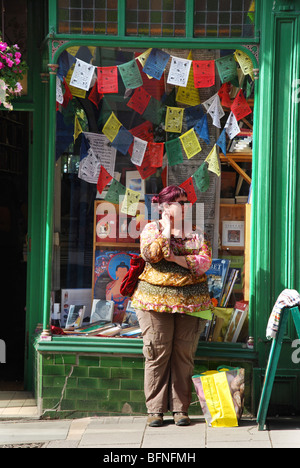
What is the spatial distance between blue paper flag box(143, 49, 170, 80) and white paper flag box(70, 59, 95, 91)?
48 centimetres

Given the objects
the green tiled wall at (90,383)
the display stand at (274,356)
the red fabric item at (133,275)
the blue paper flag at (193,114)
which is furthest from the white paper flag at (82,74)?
the display stand at (274,356)

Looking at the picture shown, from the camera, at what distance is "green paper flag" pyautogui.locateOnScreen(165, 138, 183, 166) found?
569cm

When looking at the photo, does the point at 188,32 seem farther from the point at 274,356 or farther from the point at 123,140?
the point at 274,356

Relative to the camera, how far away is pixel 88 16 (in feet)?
17.7

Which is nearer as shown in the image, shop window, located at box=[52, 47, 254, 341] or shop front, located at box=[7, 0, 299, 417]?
shop front, located at box=[7, 0, 299, 417]

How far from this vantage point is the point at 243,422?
5172 mm

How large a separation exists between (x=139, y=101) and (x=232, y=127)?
866 mm

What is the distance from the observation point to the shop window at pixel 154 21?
541 centimetres

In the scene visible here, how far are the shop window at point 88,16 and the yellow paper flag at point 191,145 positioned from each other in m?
1.08

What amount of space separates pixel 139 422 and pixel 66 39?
3260 millimetres

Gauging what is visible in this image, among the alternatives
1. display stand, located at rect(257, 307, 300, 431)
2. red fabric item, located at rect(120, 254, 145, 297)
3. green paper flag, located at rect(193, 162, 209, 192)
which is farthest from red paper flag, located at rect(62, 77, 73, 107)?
display stand, located at rect(257, 307, 300, 431)

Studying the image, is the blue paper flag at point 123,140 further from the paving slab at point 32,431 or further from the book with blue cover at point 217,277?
the paving slab at point 32,431

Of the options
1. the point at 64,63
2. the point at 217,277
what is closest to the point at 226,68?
the point at 64,63

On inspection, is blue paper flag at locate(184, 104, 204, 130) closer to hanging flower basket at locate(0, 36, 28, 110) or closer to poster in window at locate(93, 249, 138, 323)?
poster in window at locate(93, 249, 138, 323)
